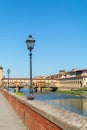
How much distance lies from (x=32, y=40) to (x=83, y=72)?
177 meters

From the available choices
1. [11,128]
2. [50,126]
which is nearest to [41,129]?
[50,126]

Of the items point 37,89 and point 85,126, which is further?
point 37,89

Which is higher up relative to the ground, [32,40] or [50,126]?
[32,40]

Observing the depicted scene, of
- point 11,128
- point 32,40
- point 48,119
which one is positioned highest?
point 32,40

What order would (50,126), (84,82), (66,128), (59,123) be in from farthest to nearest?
(84,82), (50,126), (59,123), (66,128)

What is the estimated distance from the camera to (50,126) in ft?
25.4

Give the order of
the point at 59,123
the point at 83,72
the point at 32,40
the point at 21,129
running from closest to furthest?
the point at 59,123, the point at 21,129, the point at 32,40, the point at 83,72

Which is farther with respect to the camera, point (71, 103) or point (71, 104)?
point (71, 103)

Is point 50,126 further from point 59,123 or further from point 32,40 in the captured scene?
point 32,40

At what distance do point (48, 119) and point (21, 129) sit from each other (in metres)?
4.54

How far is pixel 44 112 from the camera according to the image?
870 cm

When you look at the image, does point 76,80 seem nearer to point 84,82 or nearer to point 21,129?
point 84,82

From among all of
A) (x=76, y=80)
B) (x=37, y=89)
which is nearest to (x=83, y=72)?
(x=76, y=80)

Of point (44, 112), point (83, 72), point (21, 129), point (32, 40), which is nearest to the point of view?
point (44, 112)
